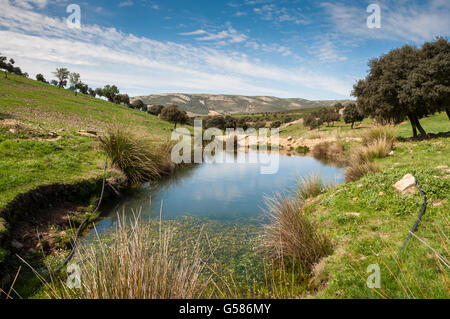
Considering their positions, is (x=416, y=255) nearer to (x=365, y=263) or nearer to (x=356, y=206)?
(x=365, y=263)

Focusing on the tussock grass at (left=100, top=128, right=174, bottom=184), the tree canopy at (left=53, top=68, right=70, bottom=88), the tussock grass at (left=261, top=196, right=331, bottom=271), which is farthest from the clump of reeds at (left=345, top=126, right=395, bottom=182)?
the tree canopy at (left=53, top=68, right=70, bottom=88)

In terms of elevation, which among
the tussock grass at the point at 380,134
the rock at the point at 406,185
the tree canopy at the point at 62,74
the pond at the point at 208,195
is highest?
the tree canopy at the point at 62,74

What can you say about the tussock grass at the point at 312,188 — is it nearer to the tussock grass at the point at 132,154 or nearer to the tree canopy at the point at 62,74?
the tussock grass at the point at 132,154

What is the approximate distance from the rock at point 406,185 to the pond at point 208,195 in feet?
9.35

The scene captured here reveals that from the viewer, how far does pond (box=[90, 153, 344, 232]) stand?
25.0 feet

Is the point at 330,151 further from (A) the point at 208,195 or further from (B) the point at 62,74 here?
(B) the point at 62,74

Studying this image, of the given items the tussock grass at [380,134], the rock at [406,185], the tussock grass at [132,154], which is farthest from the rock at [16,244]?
the tussock grass at [380,134]

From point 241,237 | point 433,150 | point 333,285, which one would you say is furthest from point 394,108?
point 333,285

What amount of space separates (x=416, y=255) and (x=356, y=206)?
6.77ft

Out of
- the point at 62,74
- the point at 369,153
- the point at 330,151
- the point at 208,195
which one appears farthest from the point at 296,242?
the point at 62,74

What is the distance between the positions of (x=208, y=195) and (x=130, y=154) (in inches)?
163

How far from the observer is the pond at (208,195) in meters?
7.61

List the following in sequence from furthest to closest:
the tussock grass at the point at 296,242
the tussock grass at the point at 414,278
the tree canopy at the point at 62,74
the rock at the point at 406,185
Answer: the tree canopy at the point at 62,74 < the rock at the point at 406,185 < the tussock grass at the point at 296,242 < the tussock grass at the point at 414,278

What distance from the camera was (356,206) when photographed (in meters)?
5.29
